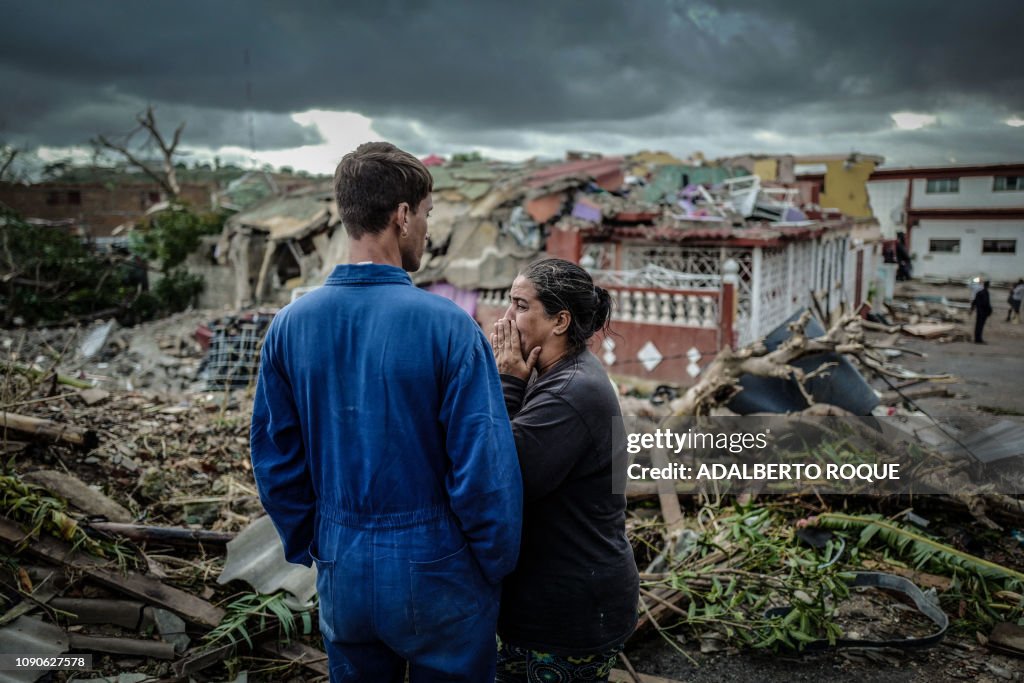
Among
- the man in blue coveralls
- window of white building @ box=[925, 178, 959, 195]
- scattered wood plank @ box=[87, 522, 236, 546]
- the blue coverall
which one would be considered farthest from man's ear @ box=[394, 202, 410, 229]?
window of white building @ box=[925, 178, 959, 195]

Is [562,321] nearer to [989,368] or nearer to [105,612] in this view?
[105,612]

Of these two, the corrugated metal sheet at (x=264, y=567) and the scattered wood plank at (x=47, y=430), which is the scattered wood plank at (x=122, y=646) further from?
the scattered wood plank at (x=47, y=430)

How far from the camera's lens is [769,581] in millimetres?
3279

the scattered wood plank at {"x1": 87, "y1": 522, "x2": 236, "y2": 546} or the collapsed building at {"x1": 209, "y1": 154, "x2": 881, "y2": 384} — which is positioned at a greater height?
the collapsed building at {"x1": 209, "y1": 154, "x2": 881, "y2": 384}

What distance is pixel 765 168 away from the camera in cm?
2122

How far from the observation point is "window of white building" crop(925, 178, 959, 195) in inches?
261

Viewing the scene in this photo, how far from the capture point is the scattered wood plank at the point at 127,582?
288cm

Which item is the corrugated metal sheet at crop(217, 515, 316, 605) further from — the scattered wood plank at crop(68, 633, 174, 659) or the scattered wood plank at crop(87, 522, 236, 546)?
the scattered wood plank at crop(68, 633, 174, 659)

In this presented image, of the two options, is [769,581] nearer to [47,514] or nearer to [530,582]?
[530,582]

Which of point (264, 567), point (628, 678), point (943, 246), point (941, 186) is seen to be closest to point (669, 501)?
point (628, 678)

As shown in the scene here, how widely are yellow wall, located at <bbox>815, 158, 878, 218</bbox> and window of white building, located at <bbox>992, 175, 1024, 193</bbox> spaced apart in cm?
542

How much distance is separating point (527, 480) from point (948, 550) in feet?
9.55

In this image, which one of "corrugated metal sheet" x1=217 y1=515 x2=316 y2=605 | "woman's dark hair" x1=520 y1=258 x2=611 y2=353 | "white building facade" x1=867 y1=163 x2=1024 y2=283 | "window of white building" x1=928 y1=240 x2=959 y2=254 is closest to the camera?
"woman's dark hair" x1=520 y1=258 x2=611 y2=353

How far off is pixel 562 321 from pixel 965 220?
20.7 feet
